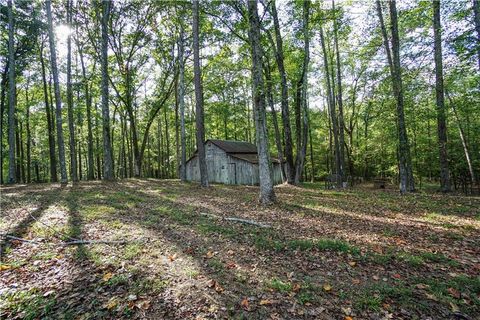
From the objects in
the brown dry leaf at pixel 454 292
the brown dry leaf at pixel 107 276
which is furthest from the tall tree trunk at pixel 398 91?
the brown dry leaf at pixel 107 276

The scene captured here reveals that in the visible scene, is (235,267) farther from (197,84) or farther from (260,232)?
(197,84)

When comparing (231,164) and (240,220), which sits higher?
(231,164)

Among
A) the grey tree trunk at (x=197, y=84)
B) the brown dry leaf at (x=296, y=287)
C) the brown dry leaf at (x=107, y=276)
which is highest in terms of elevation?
the grey tree trunk at (x=197, y=84)

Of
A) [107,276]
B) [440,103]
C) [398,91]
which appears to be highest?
[398,91]

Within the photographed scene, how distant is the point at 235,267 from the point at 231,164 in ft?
59.2

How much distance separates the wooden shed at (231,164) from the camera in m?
21.4

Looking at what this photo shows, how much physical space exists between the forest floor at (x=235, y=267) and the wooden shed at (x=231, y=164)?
14.1 m

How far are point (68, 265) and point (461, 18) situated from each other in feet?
44.0

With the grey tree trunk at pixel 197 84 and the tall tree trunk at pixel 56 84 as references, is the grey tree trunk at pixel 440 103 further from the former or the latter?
the tall tree trunk at pixel 56 84

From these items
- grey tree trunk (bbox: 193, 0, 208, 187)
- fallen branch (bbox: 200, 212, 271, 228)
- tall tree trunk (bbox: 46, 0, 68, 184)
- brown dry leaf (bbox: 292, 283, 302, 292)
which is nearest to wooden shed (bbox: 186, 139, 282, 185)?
grey tree trunk (bbox: 193, 0, 208, 187)

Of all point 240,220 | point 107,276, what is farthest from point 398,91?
point 107,276

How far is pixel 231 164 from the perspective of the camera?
21984 millimetres

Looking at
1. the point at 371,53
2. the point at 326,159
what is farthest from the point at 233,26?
the point at 326,159

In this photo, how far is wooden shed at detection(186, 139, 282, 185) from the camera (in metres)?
21.4
